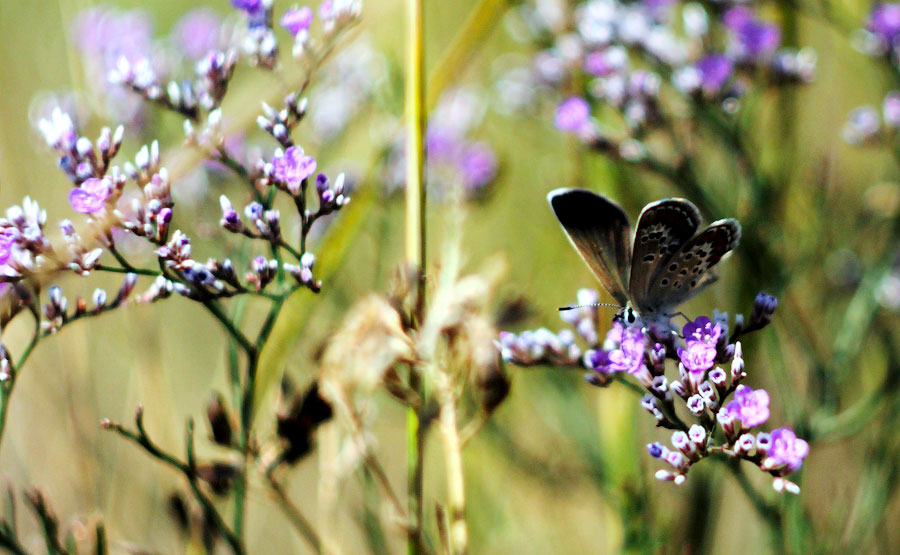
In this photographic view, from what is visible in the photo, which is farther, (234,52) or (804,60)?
(804,60)

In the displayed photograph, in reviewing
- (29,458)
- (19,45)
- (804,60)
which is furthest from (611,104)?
(19,45)

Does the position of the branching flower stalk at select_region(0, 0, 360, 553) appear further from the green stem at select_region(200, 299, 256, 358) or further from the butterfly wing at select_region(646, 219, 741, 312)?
the butterfly wing at select_region(646, 219, 741, 312)

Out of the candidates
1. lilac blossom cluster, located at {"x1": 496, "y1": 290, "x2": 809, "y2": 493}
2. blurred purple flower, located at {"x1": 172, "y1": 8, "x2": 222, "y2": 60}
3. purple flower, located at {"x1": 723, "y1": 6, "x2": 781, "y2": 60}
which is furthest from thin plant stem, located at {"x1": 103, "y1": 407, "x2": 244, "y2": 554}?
purple flower, located at {"x1": 723, "y1": 6, "x2": 781, "y2": 60}

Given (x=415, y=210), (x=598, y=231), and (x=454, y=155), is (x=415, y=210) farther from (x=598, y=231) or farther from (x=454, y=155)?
(x=454, y=155)

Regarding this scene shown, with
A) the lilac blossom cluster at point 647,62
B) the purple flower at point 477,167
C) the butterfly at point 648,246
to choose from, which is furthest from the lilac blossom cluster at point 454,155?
the butterfly at point 648,246

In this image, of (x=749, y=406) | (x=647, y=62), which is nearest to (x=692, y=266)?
(x=749, y=406)

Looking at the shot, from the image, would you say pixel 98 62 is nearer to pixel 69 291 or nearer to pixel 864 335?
pixel 69 291

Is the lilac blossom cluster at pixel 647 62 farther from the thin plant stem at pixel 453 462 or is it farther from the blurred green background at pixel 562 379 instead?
the thin plant stem at pixel 453 462

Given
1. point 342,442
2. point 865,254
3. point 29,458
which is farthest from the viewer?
point 865,254
